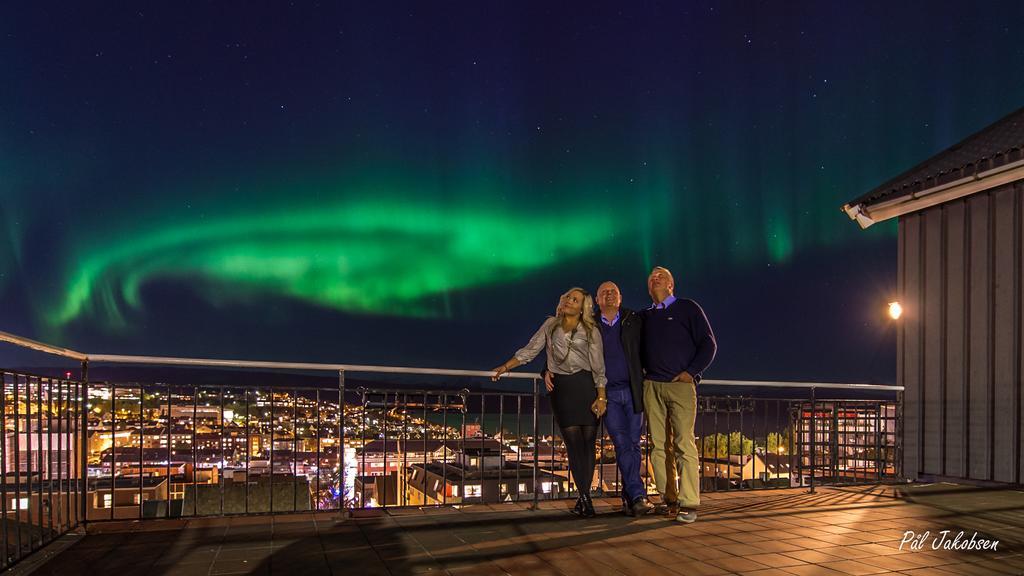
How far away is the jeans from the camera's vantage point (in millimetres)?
4508

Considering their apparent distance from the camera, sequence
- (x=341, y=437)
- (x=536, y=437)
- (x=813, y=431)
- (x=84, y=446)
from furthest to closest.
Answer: (x=813, y=431) < (x=536, y=437) < (x=341, y=437) < (x=84, y=446)

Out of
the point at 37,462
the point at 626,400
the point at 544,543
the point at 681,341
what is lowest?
the point at 544,543

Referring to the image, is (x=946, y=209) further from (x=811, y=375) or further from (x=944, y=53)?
(x=811, y=375)

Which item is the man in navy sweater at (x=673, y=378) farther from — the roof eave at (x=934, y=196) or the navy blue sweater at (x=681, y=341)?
the roof eave at (x=934, y=196)

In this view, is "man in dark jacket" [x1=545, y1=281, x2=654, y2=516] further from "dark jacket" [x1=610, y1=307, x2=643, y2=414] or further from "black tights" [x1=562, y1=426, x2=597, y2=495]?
"black tights" [x1=562, y1=426, x2=597, y2=495]

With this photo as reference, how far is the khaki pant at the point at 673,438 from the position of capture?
14.4ft

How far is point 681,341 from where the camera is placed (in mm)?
4426

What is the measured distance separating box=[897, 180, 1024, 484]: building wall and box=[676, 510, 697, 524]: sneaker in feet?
13.0

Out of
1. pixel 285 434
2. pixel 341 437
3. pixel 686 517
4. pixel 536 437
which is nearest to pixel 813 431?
pixel 686 517

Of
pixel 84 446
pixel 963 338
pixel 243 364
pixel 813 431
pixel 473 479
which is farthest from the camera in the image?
pixel 963 338

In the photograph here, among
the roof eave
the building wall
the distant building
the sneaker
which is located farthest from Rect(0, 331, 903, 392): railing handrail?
the roof eave

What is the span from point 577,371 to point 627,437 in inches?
22.8

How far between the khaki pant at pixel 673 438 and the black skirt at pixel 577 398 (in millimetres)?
411

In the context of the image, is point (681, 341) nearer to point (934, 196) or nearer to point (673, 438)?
point (673, 438)
